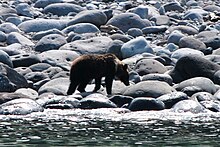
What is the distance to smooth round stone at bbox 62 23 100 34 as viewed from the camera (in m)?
23.3

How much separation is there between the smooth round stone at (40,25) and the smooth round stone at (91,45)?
2766mm

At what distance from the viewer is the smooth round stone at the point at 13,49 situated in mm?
20114

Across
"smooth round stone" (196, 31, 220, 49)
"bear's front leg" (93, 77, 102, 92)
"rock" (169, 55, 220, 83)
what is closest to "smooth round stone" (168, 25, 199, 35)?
"smooth round stone" (196, 31, 220, 49)

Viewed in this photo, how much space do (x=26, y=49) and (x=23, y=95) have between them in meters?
6.09

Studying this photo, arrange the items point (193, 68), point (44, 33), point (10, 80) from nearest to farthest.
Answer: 1. point (10, 80)
2. point (193, 68)
3. point (44, 33)

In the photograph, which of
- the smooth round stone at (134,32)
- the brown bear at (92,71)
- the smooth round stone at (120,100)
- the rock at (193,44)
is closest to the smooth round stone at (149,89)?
the smooth round stone at (120,100)

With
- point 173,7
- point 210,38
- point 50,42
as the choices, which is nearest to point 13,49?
point 50,42

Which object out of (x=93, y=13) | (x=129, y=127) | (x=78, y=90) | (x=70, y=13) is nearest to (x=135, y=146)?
(x=129, y=127)

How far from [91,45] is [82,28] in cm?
216

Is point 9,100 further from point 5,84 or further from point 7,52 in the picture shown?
point 7,52

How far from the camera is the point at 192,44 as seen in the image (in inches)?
840

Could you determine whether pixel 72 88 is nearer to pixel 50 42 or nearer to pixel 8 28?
pixel 50 42

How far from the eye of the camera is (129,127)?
12.6 meters

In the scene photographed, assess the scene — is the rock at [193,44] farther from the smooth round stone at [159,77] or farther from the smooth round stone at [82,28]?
the smooth round stone at [159,77]
